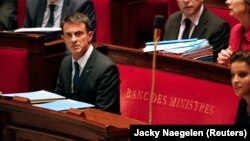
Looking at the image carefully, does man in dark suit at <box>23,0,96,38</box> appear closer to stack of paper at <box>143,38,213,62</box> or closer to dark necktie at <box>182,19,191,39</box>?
dark necktie at <box>182,19,191,39</box>

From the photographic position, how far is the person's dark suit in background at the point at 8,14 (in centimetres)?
234

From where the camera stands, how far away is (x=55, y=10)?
2.20 metres

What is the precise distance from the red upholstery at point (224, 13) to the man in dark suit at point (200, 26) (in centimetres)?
13

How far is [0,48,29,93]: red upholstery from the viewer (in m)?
1.98

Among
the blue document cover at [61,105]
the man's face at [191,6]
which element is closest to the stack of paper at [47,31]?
the man's face at [191,6]

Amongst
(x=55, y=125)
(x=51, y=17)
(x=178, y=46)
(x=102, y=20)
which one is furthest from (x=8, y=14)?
(x=55, y=125)

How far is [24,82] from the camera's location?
6.57 ft

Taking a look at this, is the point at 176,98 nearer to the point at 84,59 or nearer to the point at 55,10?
the point at 84,59

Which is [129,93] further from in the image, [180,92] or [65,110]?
[65,110]

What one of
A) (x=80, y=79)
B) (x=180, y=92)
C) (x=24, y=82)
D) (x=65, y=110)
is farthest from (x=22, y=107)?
(x=24, y=82)

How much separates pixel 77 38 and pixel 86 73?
10 cm

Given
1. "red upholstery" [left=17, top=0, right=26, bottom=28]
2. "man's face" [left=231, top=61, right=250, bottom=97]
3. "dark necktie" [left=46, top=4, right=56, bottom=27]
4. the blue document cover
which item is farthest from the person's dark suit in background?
"man's face" [left=231, top=61, right=250, bottom=97]

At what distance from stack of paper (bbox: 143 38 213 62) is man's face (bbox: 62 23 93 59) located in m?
0.17

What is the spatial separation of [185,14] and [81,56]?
1.38 ft
